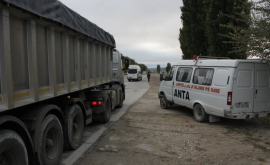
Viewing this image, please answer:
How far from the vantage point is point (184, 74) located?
331 inches

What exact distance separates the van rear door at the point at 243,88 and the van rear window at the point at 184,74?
2001 mm

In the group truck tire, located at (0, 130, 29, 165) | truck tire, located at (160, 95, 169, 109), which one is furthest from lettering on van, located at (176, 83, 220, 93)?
truck tire, located at (0, 130, 29, 165)

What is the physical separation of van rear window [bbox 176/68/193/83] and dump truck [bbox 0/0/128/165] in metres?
3.93

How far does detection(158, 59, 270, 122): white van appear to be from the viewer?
6.26 meters

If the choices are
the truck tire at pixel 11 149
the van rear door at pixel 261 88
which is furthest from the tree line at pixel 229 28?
the truck tire at pixel 11 149

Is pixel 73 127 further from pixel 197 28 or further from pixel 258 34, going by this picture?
pixel 197 28

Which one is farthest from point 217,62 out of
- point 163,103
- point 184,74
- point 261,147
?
point 163,103

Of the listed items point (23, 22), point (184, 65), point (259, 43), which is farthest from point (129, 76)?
point (23, 22)

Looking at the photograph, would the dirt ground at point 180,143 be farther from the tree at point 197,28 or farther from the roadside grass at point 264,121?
the tree at point 197,28

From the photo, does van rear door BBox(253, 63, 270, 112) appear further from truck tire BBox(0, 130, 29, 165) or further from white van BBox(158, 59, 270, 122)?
truck tire BBox(0, 130, 29, 165)

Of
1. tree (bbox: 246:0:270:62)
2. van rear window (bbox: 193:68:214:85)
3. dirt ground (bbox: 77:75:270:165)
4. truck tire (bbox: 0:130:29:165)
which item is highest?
tree (bbox: 246:0:270:62)

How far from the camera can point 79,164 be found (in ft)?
13.7

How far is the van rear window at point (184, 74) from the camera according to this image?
810cm

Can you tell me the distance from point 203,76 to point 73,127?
15.2 ft
